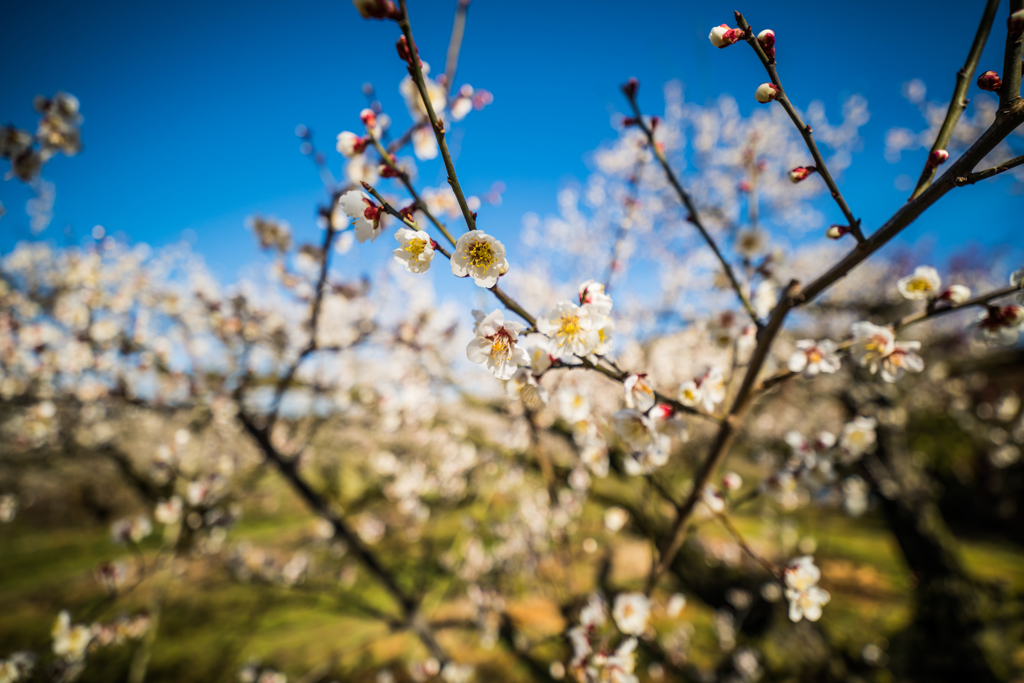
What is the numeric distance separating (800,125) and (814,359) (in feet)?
2.21

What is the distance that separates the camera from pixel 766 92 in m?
0.82

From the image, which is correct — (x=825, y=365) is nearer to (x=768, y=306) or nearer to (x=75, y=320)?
(x=768, y=306)

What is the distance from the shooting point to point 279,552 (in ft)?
21.6

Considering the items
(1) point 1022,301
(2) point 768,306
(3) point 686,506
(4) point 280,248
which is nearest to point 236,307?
(4) point 280,248

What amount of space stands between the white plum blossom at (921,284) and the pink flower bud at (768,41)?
2.47 ft

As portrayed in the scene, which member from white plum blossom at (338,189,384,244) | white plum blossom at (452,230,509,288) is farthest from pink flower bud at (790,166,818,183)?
white plum blossom at (338,189,384,244)

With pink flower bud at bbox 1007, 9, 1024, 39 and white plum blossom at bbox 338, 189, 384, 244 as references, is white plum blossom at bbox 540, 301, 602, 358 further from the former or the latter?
pink flower bud at bbox 1007, 9, 1024, 39

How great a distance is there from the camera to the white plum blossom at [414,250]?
0.76m

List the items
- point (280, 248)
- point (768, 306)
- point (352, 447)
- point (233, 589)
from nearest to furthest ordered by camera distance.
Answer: point (768, 306) < point (280, 248) < point (233, 589) < point (352, 447)

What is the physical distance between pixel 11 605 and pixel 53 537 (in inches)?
162

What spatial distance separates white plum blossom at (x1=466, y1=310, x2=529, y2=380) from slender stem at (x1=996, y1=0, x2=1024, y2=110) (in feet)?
3.21

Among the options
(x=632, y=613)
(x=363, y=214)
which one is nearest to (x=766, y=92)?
(x=363, y=214)

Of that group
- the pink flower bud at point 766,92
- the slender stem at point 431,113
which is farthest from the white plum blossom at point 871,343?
the slender stem at point 431,113

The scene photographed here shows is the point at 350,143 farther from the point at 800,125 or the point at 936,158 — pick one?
the point at 936,158
